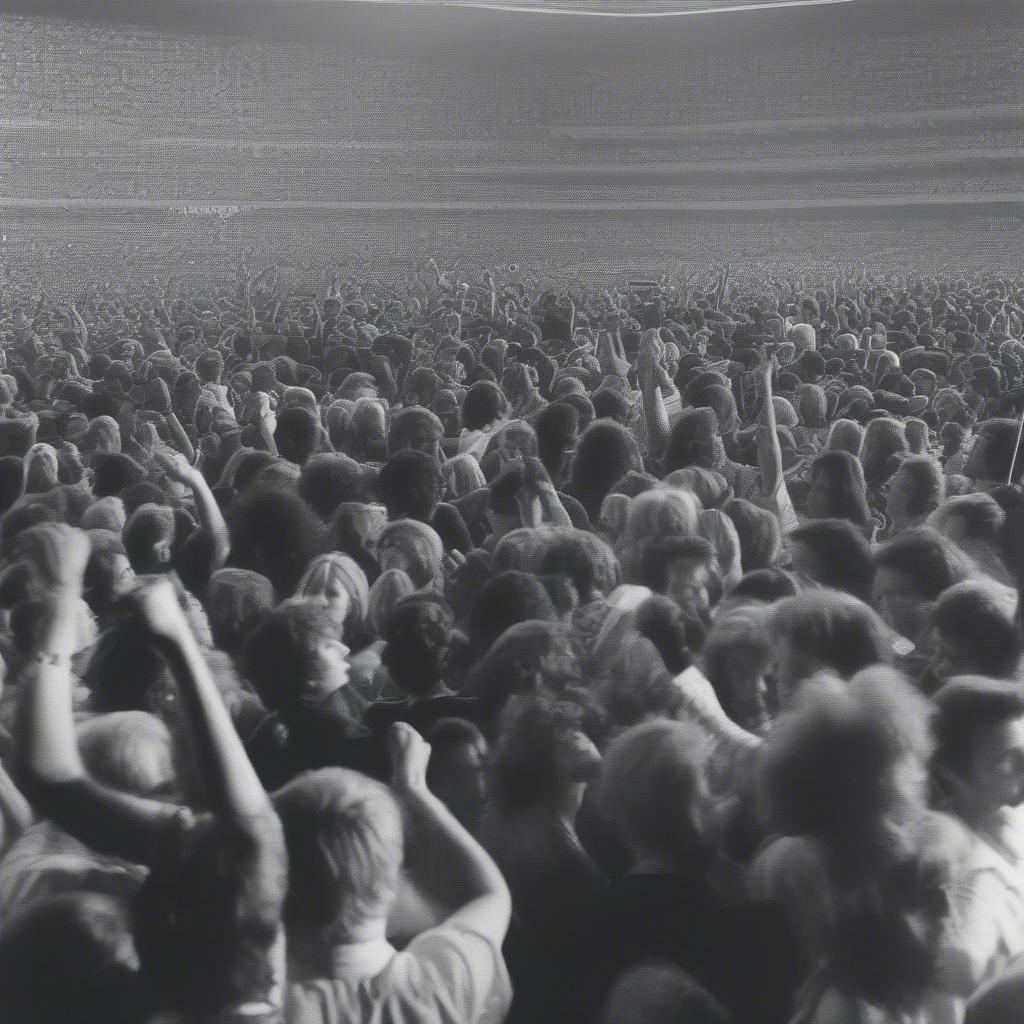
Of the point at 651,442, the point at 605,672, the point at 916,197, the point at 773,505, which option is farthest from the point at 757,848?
the point at 916,197

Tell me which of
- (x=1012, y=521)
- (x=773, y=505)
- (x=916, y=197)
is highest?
(x=1012, y=521)

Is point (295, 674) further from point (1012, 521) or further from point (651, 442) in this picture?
point (651, 442)

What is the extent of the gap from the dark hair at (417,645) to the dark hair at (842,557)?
92 centimetres

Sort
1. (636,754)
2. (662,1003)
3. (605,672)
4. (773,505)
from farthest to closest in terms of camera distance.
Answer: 1. (773,505)
2. (605,672)
3. (636,754)
4. (662,1003)

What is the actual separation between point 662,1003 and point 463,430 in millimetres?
3785

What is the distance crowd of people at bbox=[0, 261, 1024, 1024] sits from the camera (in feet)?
5.37

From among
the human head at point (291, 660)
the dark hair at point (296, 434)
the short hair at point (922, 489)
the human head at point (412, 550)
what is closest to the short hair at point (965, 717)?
the human head at point (291, 660)

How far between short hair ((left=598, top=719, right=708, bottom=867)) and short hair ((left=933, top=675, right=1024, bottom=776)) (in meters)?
0.38

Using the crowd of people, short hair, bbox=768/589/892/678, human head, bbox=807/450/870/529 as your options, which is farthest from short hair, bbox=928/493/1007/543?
short hair, bbox=768/589/892/678

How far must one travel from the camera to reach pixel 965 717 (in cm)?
205

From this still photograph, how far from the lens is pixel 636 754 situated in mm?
1898

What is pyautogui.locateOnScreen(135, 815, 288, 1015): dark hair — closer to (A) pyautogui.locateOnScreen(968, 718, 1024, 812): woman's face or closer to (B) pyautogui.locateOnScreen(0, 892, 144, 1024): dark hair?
(B) pyautogui.locateOnScreen(0, 892, 144, 1024): dark hair

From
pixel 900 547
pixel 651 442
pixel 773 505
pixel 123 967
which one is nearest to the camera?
pixel 123 967

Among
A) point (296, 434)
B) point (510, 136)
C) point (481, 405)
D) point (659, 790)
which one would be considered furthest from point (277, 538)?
point (510, 136)
